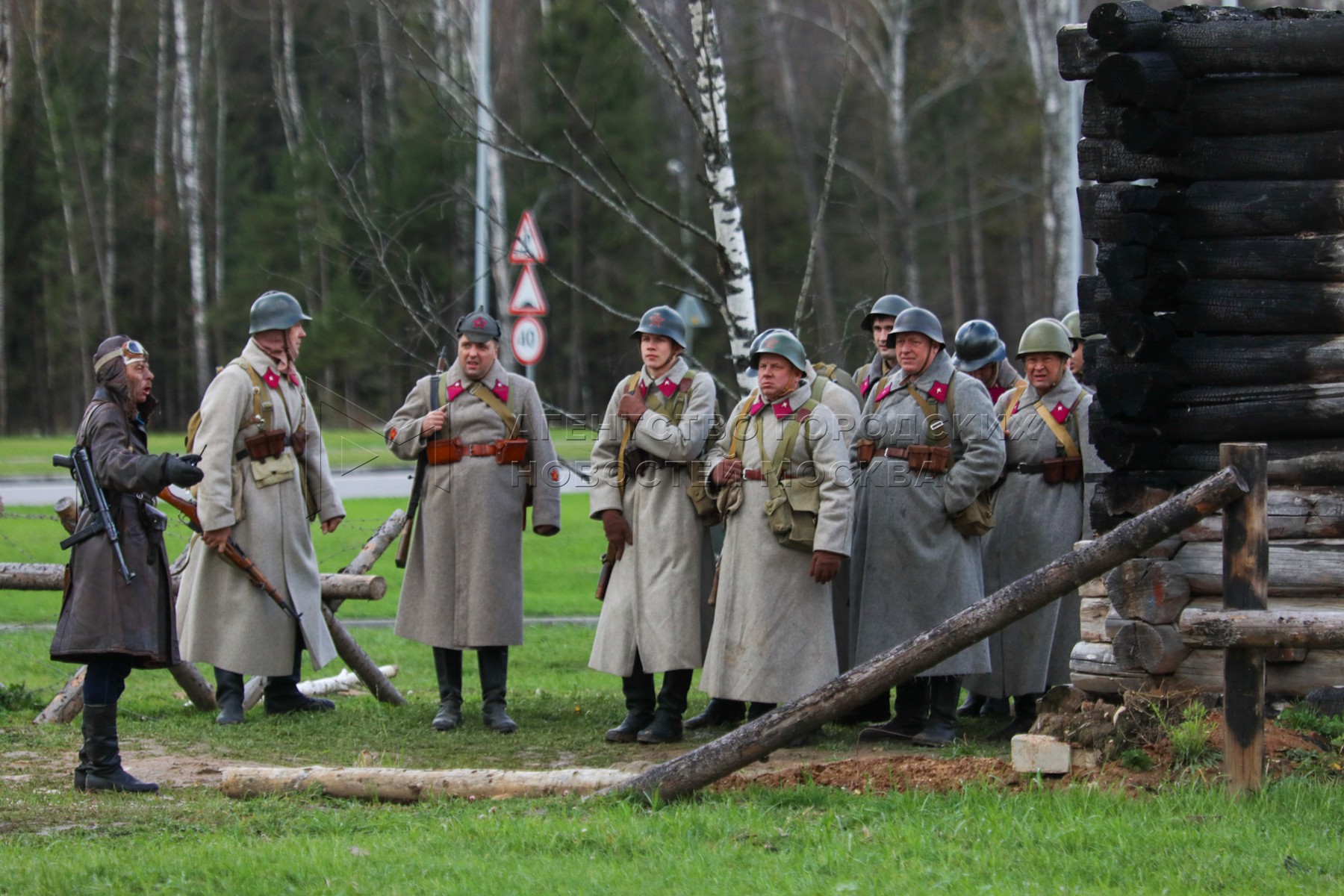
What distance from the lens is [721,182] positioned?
1055 centimetres

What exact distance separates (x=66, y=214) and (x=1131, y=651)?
34.7m

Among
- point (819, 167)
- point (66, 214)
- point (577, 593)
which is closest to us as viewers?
point (577, 593)

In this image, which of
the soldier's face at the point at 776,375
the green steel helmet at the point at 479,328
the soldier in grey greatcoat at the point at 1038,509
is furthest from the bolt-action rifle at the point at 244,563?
the soldier in grey greatcoat at the point at 1038,509

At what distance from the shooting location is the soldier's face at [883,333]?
9844 millimetres

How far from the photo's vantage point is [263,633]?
968cm

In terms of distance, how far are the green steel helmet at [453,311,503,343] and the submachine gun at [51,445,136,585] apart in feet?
8.38

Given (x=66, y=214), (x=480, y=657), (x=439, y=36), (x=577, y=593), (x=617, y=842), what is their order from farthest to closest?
(x=66, y=214), (x=439, y=36), (x=577, y=593), (x=480, y=657), (x=617, y=842)

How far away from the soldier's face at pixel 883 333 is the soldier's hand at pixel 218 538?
3986 millimetres

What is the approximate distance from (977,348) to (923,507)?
5.61 feet

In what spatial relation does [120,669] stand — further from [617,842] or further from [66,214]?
[66,214]

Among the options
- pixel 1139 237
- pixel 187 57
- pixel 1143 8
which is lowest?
pixel 1139 237

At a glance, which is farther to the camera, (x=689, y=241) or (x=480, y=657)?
(x=689, y=241)

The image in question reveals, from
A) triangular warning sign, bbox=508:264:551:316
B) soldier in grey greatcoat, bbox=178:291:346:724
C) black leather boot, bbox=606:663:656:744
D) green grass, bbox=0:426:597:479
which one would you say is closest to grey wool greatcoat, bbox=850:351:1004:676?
black leather boot, bbox=606:663:656:744

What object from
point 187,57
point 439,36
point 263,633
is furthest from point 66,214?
point 263,633
